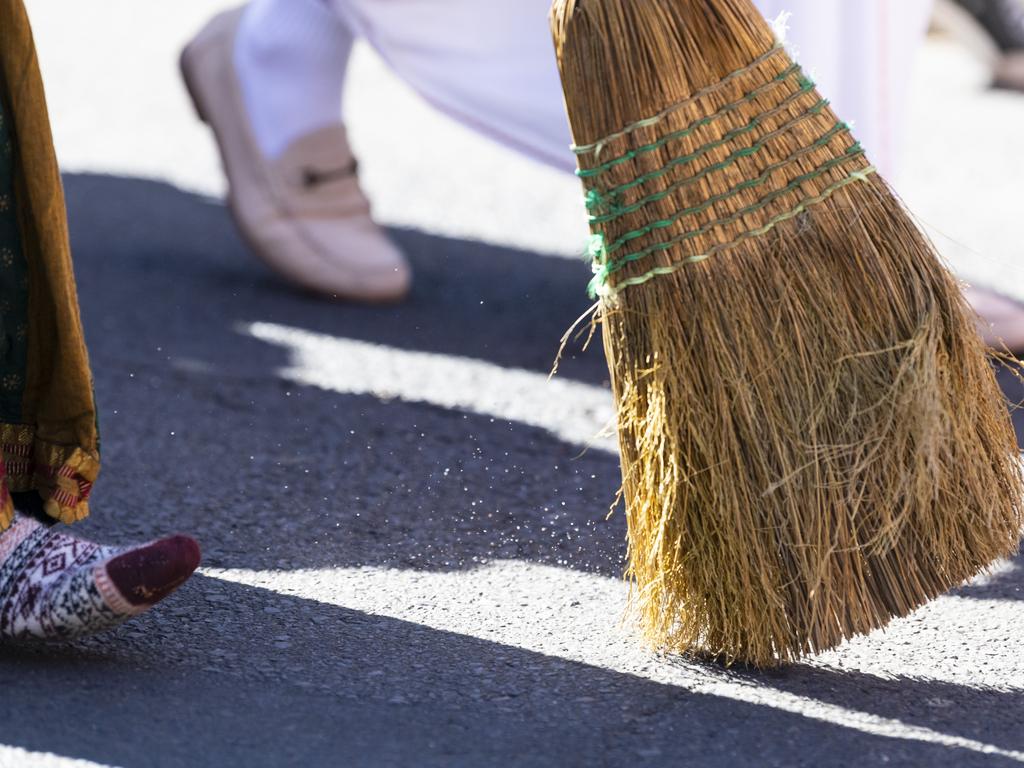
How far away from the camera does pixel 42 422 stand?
1896 millimetres

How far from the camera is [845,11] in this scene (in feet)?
9.08

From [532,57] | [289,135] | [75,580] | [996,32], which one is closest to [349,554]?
[75,580]

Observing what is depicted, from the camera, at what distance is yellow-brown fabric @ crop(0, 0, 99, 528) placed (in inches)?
70.4

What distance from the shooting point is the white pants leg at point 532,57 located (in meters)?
2.76

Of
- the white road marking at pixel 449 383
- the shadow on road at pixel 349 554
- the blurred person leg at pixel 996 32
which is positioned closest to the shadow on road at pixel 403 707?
the shadow on road at pixel 349 554

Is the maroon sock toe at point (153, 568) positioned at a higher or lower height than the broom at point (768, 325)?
lower

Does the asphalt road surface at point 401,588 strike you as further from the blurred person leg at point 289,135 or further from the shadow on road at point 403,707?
the blurred person leg at point 289,135

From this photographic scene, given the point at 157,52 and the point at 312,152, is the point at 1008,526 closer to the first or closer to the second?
the point at 312,152

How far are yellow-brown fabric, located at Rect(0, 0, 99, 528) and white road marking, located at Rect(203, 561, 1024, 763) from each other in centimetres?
29

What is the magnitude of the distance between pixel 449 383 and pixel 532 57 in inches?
26.0

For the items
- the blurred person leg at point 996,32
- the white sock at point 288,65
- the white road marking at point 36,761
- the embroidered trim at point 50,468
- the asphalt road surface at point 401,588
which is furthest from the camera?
the blurred person leg at point 996,32

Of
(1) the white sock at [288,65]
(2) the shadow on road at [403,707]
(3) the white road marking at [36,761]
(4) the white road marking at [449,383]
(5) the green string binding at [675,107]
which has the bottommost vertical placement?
(3) the white road marking at [36,761]

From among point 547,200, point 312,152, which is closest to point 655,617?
point 312,152

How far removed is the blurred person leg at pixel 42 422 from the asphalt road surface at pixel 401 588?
10cm
